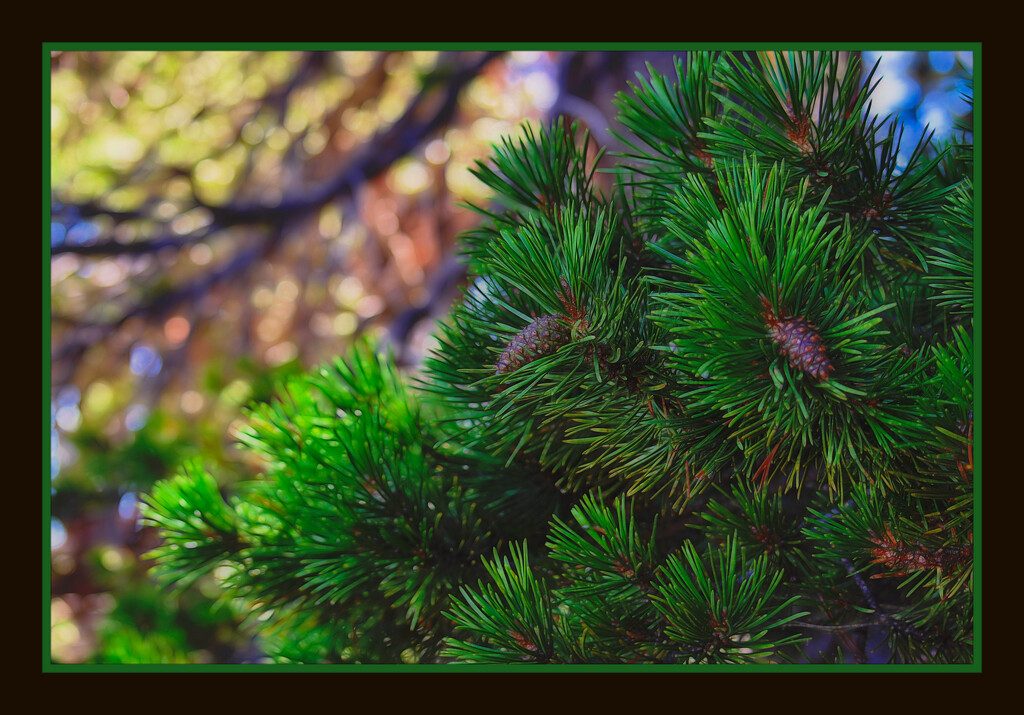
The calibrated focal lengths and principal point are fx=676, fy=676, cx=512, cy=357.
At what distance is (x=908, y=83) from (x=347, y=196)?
42.4 inches

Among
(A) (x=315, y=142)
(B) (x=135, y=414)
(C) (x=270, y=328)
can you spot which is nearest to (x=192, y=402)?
(B) (x=135, y=414)

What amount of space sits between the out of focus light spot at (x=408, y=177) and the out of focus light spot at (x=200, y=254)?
39 centimetres

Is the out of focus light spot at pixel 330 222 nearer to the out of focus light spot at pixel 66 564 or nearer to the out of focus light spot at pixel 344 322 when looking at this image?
the out of focus light spot at pixel 344 322

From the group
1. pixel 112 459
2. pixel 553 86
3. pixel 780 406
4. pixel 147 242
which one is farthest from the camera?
pixel 147 242

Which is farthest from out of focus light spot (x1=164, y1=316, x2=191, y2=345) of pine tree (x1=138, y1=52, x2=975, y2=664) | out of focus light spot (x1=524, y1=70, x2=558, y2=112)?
pine tree (x1=138, y1=52, x2=975, y2=664)

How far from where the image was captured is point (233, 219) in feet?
3.94

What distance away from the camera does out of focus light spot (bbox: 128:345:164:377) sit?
1.26 metres

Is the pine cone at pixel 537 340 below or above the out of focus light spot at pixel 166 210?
below

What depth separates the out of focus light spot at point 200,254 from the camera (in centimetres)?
131

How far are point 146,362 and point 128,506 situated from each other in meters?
0.44

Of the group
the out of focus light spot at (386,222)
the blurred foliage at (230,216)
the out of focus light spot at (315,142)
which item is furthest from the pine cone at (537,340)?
the out of focus light spot at (315,142)

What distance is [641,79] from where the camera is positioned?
316 millimetres
